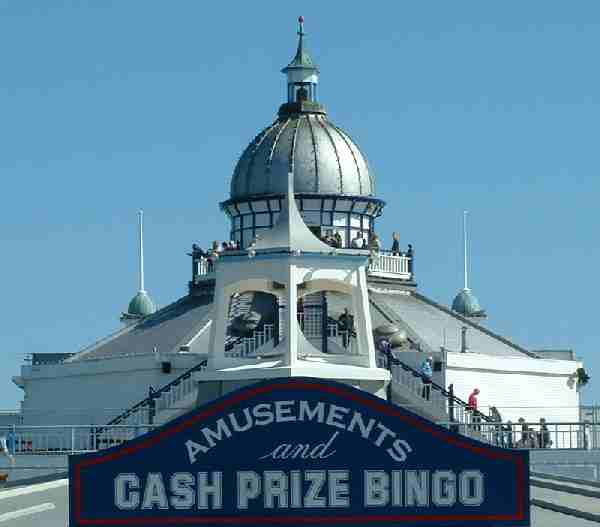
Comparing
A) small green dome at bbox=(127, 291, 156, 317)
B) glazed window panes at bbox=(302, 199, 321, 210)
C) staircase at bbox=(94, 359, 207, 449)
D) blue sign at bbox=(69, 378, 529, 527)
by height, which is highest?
glazed window panes at bbox=(302, 199, 321, 210)

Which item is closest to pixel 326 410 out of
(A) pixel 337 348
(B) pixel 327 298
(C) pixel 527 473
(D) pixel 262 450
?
(D) pixel 262 450

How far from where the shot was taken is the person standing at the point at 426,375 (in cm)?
7025

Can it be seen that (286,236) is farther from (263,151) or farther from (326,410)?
(326,410)

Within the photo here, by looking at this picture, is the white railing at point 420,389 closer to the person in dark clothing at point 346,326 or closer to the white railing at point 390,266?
the person in dark clothing at point 346,326

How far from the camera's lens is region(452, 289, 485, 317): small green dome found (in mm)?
94500

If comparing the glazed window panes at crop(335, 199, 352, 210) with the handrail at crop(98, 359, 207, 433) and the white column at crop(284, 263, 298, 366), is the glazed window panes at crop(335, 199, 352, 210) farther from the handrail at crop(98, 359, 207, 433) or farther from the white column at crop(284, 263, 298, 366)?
the white column at crop(284, 263, 298, 366)

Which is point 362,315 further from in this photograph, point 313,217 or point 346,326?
point 313,217

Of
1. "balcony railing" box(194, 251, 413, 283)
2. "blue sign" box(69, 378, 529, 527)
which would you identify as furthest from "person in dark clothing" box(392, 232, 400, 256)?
"blue sign" box(69, 378, 529, 527)

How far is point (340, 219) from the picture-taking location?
86188 mm

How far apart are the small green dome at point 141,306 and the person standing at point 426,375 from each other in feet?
72.2

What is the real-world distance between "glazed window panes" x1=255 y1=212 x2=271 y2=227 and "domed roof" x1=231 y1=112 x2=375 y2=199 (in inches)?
35.0

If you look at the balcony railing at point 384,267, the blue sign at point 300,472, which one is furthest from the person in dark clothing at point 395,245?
the blue sign at point 300,472

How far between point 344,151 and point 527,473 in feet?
221

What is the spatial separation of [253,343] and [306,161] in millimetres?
13810
